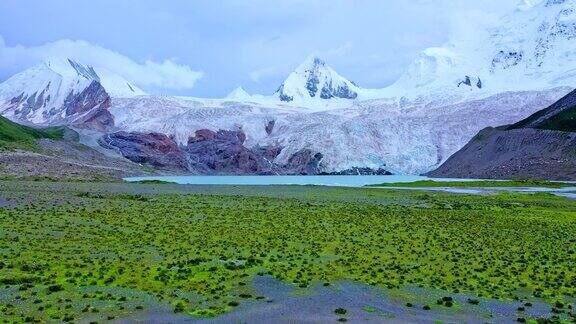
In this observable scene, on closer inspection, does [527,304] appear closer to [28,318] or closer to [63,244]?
[28,318]

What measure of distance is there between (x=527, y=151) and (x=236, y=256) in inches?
5496

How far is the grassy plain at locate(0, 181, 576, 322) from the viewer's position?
69.3 feet

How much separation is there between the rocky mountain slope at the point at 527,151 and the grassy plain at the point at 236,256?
97.1 meters

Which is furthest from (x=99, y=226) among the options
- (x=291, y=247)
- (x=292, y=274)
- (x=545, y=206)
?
(x=545, y=206)

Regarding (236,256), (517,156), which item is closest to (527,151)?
(517,156)

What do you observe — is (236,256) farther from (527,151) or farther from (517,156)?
(527,151)

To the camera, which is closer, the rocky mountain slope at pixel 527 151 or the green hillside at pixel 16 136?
the rocky mountain slope at pixel 527 151

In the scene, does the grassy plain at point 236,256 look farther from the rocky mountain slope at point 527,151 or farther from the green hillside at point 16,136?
the green hillside at point 16,136

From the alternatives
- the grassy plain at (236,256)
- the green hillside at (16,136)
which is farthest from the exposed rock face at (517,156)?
the green hillside at (16,136)

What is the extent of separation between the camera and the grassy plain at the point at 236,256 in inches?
831

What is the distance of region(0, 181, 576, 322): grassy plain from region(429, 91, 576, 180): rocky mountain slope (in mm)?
97116

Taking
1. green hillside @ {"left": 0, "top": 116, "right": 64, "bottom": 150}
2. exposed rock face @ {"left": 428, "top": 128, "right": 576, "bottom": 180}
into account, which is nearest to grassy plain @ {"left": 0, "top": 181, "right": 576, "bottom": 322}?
exposed rock face @ {"left": 428, "top": 128, "right": 576, "bottom": 180}

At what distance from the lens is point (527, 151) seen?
504 feet

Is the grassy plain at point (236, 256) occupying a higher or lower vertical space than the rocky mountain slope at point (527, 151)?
lower
